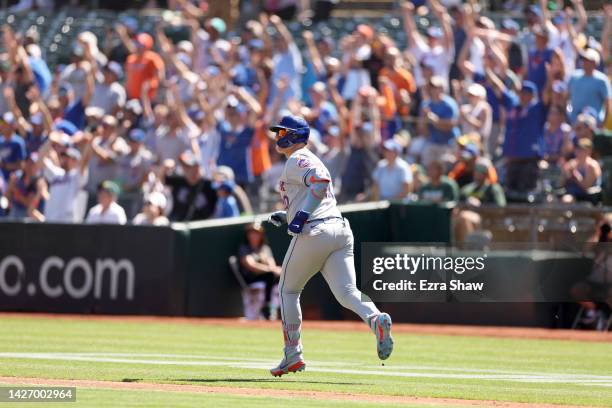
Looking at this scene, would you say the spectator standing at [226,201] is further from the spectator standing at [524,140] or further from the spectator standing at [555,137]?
the spectator standing at [555,137]

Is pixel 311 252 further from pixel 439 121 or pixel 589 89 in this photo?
pixel 439 121

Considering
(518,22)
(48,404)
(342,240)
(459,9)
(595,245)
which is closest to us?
(48,404)

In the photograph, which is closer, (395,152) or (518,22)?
(395,152)

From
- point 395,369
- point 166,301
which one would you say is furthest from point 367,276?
point 166,301

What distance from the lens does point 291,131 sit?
33.4ft

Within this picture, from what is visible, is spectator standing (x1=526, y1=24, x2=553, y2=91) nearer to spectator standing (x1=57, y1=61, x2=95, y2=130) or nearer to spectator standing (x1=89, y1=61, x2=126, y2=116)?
spectator standing (x1=89, y1=61, x2=126, y2=116)

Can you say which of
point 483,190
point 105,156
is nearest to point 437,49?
point 483,190

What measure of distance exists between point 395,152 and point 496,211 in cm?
175

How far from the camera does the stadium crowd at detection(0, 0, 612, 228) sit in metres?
18.7

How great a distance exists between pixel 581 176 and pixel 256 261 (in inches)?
173

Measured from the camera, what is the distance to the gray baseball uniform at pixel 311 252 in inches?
390

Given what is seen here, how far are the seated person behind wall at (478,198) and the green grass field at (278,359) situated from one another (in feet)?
8.50

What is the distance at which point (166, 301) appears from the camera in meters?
17.9

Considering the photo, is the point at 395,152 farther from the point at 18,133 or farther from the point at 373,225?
the point at 18,133
